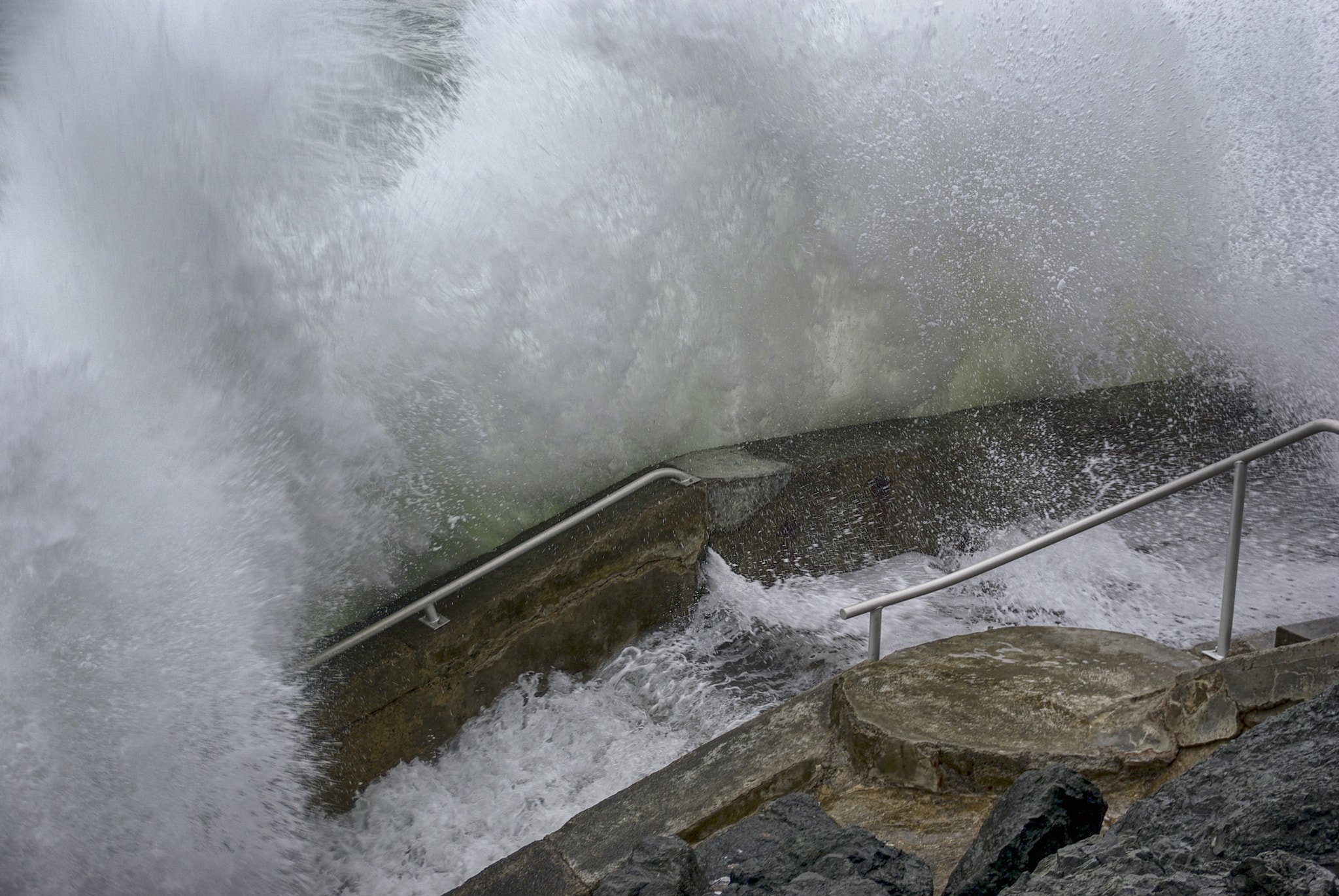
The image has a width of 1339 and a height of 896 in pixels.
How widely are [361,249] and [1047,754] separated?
304cm

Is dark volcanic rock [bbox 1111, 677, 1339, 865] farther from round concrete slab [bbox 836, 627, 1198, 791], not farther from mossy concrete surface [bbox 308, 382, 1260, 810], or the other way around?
mossy concrete surface [bbox 308, 382, 1260, 810]

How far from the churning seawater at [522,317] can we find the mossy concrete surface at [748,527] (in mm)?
134

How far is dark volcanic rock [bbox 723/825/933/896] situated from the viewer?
173 cm

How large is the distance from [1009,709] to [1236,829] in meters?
1.13

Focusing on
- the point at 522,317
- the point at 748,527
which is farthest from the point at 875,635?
the point at 522,317

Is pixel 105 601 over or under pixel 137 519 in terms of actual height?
under

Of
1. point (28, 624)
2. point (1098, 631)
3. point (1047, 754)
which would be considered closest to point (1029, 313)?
point (1098, 631)

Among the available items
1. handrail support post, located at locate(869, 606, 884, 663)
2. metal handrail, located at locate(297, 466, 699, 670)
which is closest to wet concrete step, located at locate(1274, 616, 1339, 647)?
handrail support post, located at locate(869, 606, 884, 663)

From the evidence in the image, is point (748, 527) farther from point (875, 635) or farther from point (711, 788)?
point (711, 788)

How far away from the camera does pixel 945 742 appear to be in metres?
2.37

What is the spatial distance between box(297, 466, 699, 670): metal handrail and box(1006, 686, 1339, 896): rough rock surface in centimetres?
224

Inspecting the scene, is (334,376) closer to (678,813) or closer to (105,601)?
(105,601)

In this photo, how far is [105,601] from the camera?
2.95m

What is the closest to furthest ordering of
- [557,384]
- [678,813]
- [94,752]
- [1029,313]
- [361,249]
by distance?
[678,813]
[94,752]
[361,249]
[557,384]
[1029,313]
